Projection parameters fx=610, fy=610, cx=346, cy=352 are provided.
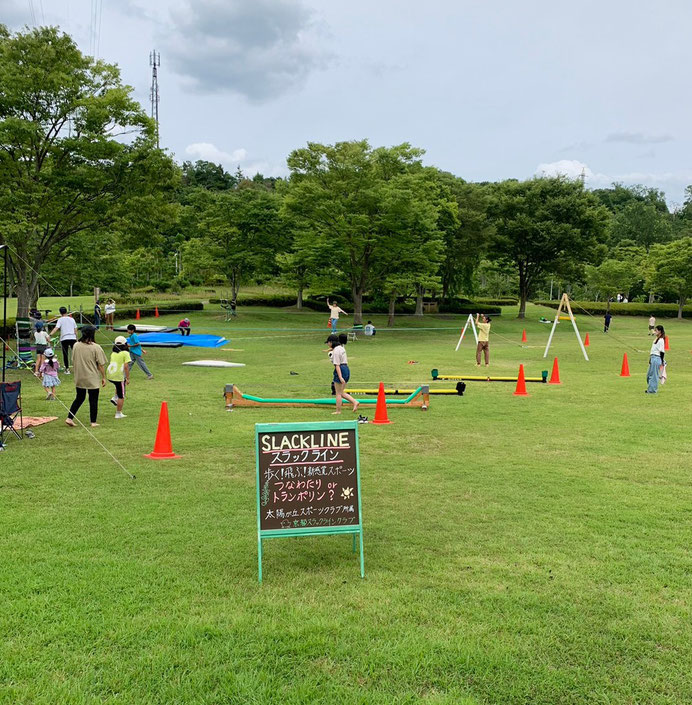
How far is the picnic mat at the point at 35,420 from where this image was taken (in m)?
10.3

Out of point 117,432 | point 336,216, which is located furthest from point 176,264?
point 117,432

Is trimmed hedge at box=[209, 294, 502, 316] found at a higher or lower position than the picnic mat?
higher

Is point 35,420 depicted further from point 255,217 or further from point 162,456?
point 255,217

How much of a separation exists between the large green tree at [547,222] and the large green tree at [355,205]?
12.4m

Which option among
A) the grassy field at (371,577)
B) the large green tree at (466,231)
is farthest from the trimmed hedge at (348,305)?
the grassy field at (371,577)

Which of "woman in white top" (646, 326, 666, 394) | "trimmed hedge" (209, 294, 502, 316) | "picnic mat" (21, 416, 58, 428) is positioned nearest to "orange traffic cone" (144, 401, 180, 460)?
"picnic mat" (21, 416, 58, 428)

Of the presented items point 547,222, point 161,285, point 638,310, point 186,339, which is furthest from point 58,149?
point 638,310

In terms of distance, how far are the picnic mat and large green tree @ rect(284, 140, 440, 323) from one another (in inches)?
897

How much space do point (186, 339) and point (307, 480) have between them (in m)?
22.1

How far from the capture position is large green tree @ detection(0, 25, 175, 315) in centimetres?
2047

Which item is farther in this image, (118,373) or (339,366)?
(339,366)

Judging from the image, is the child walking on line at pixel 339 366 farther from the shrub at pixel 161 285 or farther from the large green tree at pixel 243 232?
the shrub at pixel 161 285

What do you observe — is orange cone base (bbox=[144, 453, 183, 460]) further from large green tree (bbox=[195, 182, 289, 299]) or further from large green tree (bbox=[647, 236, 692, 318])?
large green tree (bbox=[647, 236, 692, 318])

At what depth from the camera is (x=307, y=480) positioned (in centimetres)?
492
